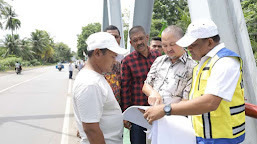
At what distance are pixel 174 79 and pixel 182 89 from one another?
0.10m

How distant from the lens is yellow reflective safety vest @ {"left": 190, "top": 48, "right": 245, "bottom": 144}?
132 cm

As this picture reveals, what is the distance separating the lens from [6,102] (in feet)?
27.6

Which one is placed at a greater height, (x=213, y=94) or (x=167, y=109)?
(x=213, y=94)

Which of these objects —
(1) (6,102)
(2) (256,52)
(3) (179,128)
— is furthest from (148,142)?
(2) (256,52)

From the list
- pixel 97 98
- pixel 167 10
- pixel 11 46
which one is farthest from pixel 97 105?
pixel 11 46

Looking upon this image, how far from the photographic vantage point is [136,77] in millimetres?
2641

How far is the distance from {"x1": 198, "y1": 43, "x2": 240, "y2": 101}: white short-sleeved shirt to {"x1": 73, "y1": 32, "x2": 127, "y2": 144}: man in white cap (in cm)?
69

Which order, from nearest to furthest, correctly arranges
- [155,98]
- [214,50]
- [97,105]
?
[214,50]
[97,105]
[155,98]

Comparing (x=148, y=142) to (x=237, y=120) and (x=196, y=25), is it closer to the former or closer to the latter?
(x=237, y=120)

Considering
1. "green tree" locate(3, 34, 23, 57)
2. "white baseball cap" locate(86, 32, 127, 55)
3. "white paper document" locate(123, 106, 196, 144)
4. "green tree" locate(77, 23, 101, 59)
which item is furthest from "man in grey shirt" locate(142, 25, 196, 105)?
"green tree" locate(3, 34, 23, 57)

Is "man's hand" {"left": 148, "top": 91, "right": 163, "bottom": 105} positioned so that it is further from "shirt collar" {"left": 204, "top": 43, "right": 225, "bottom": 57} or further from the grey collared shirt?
"shirt collar" {"left": 204, "top": 43, "right": 225, "bottom": 57}

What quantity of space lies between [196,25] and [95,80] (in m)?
0.76

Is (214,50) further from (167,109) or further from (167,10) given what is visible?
(167,10)

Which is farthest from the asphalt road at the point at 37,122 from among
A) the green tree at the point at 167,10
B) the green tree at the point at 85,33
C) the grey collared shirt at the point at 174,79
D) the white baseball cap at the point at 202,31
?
the green tree at the point at 85,33
